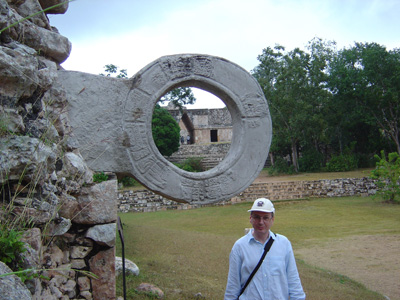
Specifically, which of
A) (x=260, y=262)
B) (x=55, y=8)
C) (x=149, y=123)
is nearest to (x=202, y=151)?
(x=149, y=123)

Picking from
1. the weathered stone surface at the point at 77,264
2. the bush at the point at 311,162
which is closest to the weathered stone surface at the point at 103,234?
the weathered stone surface at the point at 77,264

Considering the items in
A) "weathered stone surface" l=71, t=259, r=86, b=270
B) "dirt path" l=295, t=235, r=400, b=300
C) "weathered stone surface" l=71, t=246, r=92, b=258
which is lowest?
"dirt path" l=295, t=235, r=400, b=300

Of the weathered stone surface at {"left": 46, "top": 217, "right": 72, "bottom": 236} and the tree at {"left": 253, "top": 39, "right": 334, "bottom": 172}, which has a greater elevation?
the tree at {"left": 253, "top": 39, "right": 334, "bottom": 172}

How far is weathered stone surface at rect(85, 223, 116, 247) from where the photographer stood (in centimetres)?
302

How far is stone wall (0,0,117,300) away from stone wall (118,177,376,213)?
416 inches

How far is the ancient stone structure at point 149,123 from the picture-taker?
3701mm

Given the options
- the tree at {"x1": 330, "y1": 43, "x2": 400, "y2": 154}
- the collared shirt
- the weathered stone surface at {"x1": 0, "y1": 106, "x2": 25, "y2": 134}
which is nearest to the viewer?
the weathered stone surface at {"x1": 0, "y1": 106, "x2": 25, "y2": 134}

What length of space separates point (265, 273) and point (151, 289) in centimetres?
212

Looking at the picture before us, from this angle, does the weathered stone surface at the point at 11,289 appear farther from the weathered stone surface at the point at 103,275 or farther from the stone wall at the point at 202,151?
the stone wall at the point at 202,151

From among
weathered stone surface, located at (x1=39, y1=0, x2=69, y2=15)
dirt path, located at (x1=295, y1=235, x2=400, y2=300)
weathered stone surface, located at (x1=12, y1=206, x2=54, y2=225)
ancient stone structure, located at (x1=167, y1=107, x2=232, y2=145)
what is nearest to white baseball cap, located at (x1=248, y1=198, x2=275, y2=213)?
weathered stone surface, located at (x1=12, y1=206, x2=54, y2=225)

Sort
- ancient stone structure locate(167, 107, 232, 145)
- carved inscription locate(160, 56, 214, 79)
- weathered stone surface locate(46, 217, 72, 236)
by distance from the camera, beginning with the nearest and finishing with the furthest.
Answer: weathered stone surface locate(46, 217, 72, 236) < carved inscription locate(160, 56, 214, 79) < ancient stone structure locate(167, 107, 232, 145)

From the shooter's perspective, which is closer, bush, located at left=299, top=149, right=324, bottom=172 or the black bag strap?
the black bag strap

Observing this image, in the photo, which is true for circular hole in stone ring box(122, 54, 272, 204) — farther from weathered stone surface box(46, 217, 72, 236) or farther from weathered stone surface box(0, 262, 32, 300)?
weathered stone surface box(0, 262, 32, 300)

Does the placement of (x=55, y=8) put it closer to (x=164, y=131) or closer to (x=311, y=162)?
(x=164, y=131)
